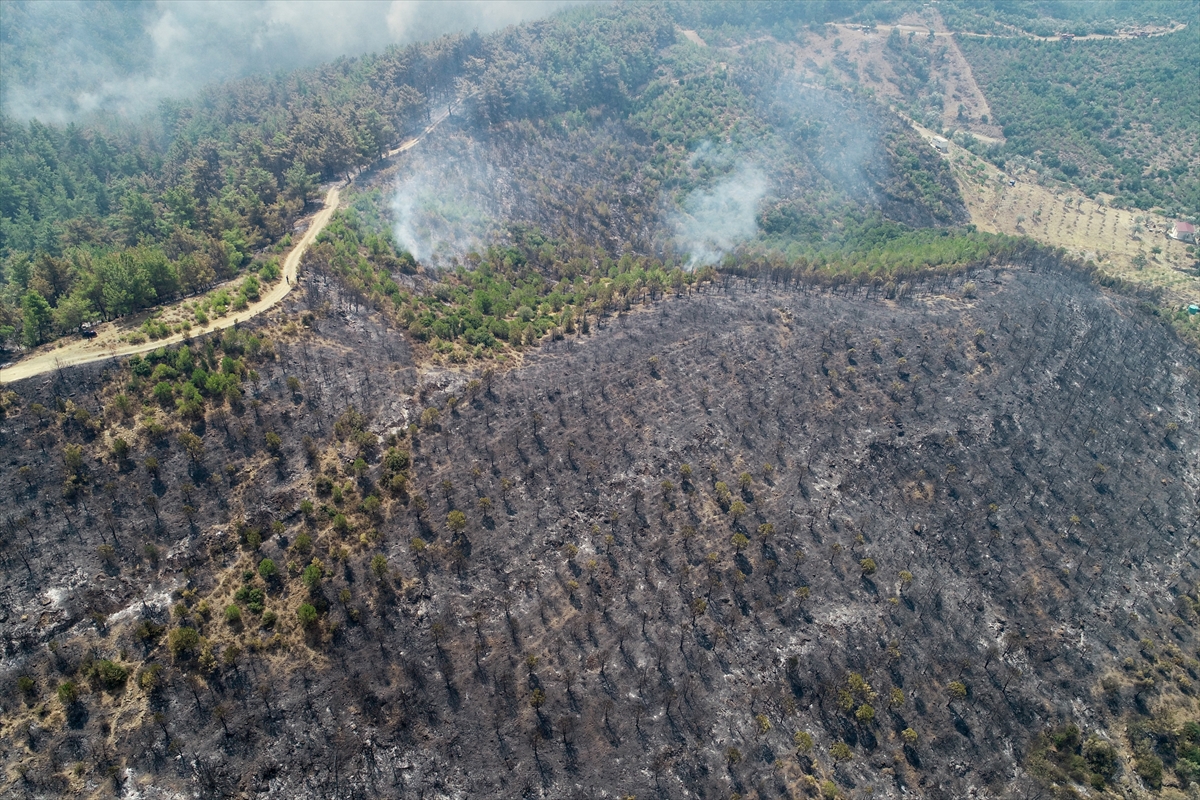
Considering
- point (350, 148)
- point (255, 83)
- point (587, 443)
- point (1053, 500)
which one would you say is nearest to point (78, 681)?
point (587, 443)

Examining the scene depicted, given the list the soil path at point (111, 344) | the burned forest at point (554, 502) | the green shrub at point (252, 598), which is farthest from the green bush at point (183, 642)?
the soil path at point (111, 344)

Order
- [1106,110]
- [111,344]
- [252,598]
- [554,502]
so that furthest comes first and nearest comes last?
[1106,110] < [111,344] < [554,502] < [252,598]

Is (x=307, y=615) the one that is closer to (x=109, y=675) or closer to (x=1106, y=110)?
(x=109, y=675)

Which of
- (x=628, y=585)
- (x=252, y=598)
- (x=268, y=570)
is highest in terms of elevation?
(x=268, y=570)

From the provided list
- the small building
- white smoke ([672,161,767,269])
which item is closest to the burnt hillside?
white smoke ([672,161,767,269])

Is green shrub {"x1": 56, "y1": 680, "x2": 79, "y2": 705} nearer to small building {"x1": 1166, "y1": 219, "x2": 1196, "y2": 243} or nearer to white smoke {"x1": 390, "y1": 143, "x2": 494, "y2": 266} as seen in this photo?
white smoke {"x1": 390, "y1": 143, "x2": 494, "y2": 266}

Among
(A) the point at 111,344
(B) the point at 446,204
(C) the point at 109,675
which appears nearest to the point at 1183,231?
(B) the point at 446,204

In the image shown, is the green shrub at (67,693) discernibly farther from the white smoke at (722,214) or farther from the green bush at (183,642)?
the white smoke at (722,214)
